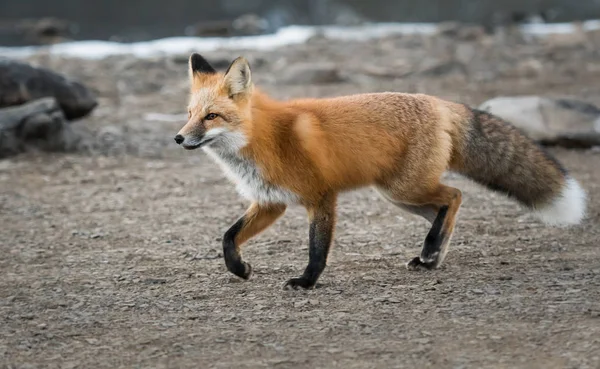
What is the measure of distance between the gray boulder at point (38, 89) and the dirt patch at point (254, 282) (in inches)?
41.4

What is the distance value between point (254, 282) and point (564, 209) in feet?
5.75

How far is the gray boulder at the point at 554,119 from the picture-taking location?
7859 mm

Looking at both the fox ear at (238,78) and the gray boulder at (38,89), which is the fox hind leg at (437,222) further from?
the gray boulder at (38,89)

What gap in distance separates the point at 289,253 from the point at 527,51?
11.3 metres

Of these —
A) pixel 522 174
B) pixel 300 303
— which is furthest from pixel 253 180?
pixel 522 174

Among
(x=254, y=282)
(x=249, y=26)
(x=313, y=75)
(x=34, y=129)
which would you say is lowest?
(x=249, y=26)

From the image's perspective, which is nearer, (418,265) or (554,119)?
(418,265)

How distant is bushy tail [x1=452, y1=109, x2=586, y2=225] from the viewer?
475 cm

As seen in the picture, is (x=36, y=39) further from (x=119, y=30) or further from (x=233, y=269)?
(x=233, y=269)

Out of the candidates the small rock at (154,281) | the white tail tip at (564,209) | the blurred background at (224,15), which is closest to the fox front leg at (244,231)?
the small rock at (154,281)

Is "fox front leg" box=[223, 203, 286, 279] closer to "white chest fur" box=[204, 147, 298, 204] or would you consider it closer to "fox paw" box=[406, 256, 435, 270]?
"white chest fur" box=[204, 147, 298, 204]

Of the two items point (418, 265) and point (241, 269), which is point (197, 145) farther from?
point (418, 265)

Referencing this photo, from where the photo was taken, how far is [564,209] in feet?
15.5

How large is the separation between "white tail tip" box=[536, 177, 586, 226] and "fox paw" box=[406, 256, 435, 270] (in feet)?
2.26
